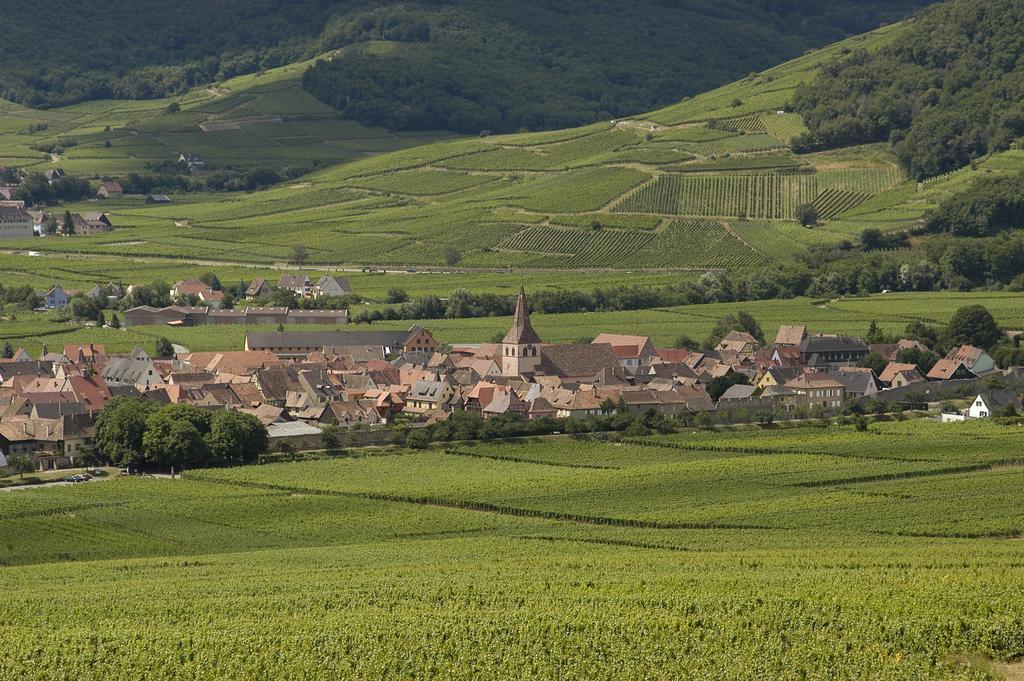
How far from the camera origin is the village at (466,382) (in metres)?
77.8

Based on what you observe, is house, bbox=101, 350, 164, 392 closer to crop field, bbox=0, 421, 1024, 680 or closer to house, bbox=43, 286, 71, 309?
crop field, bbox=0, 421, 1024, 680

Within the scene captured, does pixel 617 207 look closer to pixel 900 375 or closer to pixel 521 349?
pixel 521 349

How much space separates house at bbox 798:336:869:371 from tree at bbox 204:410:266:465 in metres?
36.7

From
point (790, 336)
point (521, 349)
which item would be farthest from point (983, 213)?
point (521, 349)

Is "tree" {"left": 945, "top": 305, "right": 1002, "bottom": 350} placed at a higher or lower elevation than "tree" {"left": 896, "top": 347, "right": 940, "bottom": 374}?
higher

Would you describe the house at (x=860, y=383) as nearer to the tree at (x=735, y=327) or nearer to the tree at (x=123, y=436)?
the tree at (x=735, y=327)

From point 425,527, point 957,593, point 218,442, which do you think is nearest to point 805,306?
point 218,442

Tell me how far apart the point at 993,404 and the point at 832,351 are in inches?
638

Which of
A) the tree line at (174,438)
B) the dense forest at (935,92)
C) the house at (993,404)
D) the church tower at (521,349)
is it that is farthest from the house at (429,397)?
the dense forest at (935,92)

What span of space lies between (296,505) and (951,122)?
106m

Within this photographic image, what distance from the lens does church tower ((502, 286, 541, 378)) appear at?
9006 cm

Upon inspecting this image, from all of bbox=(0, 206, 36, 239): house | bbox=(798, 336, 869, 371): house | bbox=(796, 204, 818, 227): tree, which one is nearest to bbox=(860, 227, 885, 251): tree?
bbox=(796, 204, 818, 227): tree

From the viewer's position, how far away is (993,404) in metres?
81.4

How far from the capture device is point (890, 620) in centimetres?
3803
